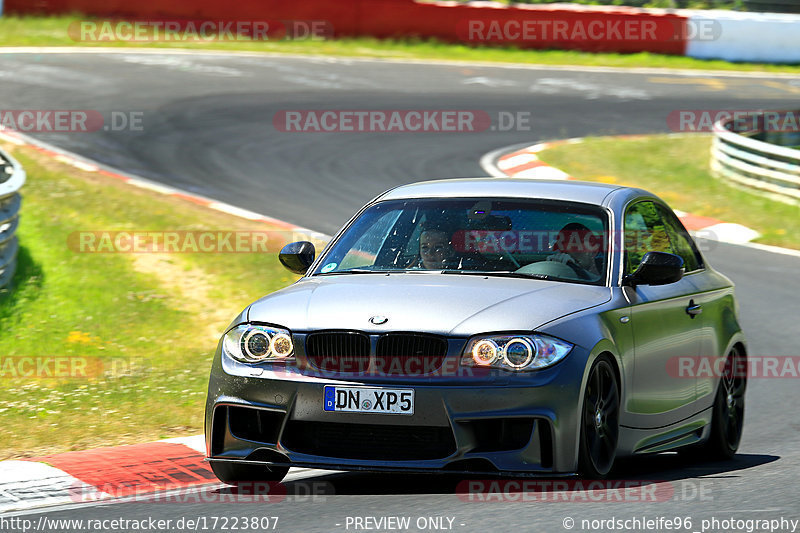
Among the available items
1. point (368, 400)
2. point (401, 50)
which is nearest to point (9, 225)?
point (368, 400)

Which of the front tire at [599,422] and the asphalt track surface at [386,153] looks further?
the front tire at [599,422]

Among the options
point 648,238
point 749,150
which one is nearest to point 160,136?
point 749,150

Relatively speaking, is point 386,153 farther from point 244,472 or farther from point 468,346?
point 468,346

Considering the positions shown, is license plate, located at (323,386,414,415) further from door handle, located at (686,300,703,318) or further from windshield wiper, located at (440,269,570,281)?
door handle, located at (686,300,703,318)

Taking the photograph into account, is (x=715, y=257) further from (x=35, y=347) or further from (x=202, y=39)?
(x=202, y=39)

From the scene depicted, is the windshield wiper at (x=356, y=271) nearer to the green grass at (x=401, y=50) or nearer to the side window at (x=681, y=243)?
the side window at (x=681, y=243)

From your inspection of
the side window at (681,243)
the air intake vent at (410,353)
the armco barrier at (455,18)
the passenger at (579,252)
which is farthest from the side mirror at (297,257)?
the armco barrier at (455,18)

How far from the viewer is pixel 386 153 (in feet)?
66.6

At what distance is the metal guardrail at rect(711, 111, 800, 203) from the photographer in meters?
18.7

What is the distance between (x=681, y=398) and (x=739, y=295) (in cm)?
603

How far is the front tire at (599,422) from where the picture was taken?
5.98 meters

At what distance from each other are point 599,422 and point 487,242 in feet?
3.93

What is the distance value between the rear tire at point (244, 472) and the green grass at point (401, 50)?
78.8 feet

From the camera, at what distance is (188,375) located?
31.7 feet
